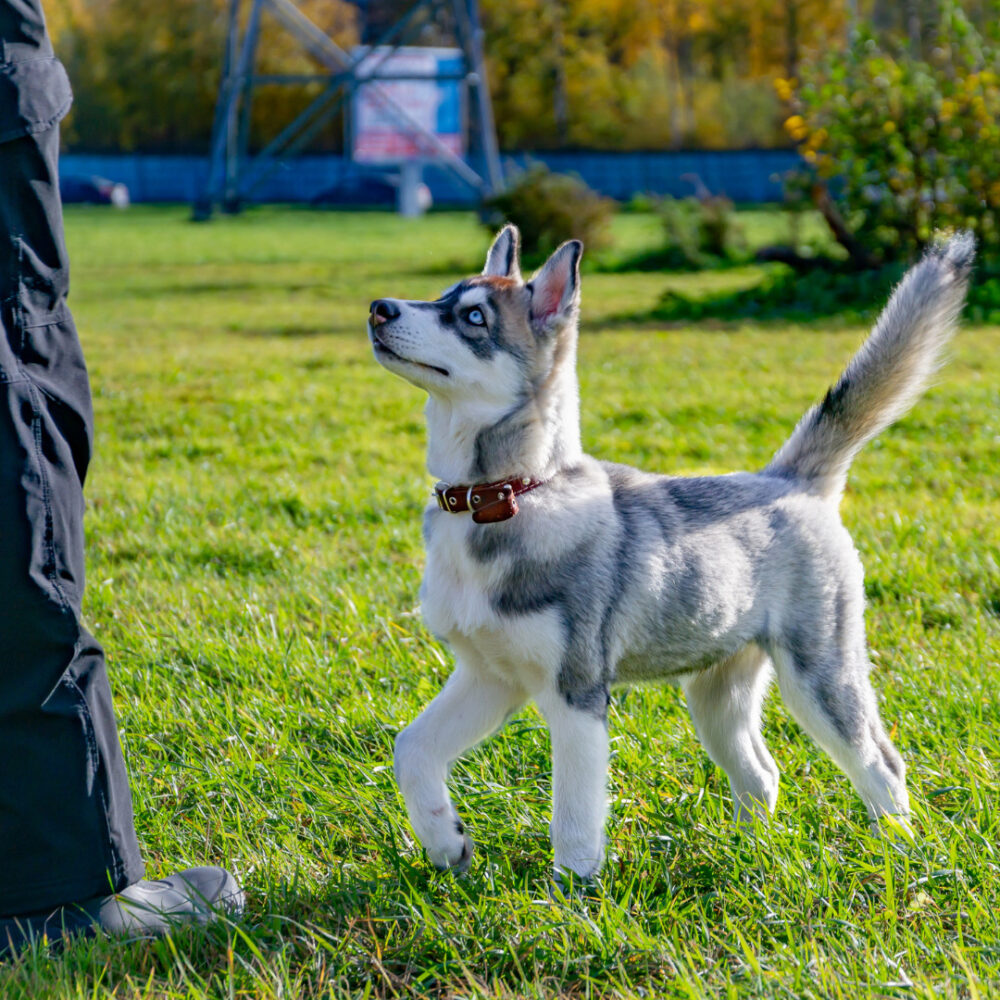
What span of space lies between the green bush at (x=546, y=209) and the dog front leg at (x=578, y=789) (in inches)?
571

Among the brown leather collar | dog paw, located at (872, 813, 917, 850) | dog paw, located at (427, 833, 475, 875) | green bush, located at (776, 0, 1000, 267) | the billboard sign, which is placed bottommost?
dog paw, located at (427, 833, 475, 875)

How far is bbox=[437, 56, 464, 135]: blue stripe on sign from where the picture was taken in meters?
34.9

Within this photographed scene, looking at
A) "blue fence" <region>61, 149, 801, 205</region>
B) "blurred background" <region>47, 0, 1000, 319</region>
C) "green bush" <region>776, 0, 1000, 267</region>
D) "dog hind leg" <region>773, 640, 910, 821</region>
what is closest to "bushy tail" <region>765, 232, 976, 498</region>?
"dog hind leg" <region>773, 640, 910, 821</region>

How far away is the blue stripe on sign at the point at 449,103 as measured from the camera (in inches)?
1374

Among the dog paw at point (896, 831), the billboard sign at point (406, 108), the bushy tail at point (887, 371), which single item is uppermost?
the billboard sign at point (406, 108)

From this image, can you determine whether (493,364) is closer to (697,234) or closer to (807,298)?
(807,298)

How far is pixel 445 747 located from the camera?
8.96 ft

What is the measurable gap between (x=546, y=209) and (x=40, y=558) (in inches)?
603

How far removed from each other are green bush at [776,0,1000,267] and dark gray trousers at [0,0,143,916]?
34.8 feet

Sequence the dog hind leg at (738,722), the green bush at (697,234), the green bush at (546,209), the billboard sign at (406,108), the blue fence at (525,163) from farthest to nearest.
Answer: the blue fence at (525,163) → the billboard sign at (406,108) → the green bush at (697,234) → the green bush at (546,209) → the dog hind leg at (738,722)

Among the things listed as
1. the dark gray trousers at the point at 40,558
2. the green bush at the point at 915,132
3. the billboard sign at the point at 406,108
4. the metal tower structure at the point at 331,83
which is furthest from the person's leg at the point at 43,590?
the billboard sign at the point at 406,108

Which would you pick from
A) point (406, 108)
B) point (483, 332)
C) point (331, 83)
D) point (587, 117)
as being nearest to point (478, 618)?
point (483, 332)

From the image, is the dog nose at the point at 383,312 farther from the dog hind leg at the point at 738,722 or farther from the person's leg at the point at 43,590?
the dog hind leg at the point at 738,722

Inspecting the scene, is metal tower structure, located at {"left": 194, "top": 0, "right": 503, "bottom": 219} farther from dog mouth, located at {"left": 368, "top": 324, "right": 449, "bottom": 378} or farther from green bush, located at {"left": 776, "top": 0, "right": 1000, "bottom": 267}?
dog mouth, located at {"left": 368, "top": 324, "right": 449, "bottom": 378}
